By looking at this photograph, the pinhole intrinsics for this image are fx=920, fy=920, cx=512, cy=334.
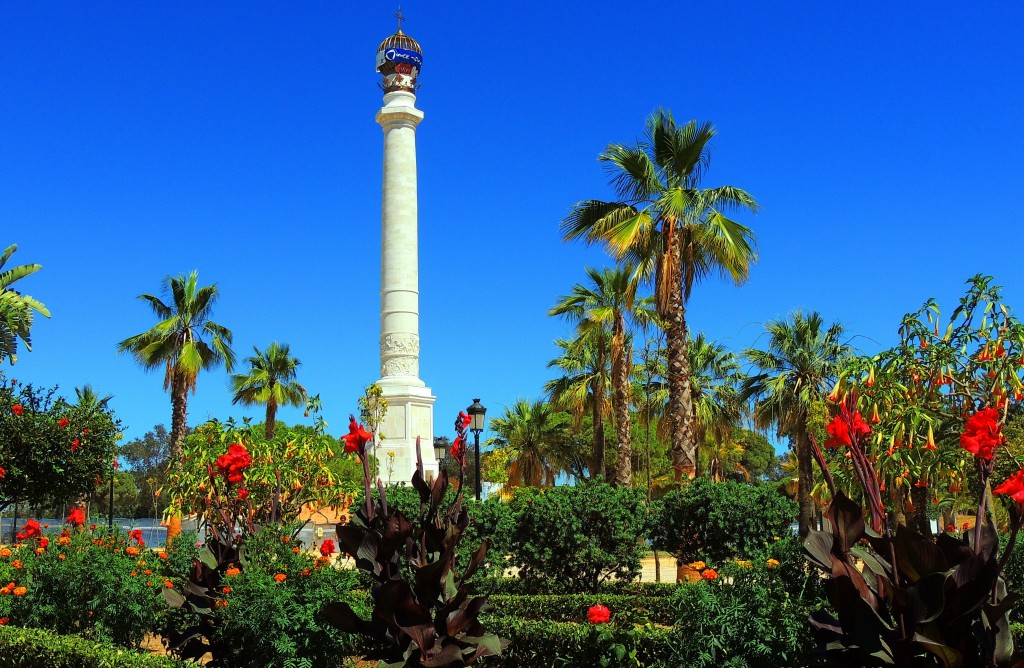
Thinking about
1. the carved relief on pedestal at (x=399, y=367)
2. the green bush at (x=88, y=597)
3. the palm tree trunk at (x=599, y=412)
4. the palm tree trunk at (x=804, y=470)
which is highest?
the carved relief on pedestal at (x=399, y=367)

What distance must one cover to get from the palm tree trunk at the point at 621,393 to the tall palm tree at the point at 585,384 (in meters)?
0.71

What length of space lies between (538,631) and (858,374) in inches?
180

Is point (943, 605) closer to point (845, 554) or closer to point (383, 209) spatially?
point (845, 554)

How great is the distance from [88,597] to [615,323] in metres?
19.4

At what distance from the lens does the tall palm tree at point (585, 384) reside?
2862 cm

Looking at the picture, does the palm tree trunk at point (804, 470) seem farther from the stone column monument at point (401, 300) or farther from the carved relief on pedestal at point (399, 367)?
the carved relief on pedestal at point (399, 367)

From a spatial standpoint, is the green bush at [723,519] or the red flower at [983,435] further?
the green bush at [723,519]

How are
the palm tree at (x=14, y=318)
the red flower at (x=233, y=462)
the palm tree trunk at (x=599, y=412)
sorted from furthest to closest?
the palm tree trunk at (x=599, y=412)
the palm tree at (x=14, y=318)
the red flower at (x=233, y=462)

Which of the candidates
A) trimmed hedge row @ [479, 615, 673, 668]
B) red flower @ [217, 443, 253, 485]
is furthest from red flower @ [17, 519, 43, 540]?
trimmed hedge row @ [479, 615, 673, 668]

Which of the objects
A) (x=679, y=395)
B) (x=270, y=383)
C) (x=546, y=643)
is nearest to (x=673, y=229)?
(x=679, y=395)

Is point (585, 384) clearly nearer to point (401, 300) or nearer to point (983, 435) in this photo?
point (401, 300)

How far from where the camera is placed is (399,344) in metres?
31.6

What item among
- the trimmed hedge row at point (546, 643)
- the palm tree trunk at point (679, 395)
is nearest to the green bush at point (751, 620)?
the trimmed hedge row at point (546, 643)

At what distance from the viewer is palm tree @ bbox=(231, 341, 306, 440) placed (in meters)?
36.2
